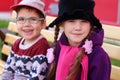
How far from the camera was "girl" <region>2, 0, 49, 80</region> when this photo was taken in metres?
3.52

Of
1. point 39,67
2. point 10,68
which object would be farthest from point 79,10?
point 10,68

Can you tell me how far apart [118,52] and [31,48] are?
0.83 metres

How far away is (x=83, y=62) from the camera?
313 cm

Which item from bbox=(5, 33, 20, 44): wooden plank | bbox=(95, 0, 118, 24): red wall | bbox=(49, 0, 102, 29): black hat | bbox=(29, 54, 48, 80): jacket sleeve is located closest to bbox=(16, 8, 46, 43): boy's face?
bbox=(29, 54, 48, 80): jacket sleeve

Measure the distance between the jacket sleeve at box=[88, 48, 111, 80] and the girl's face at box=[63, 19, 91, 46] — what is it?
157mm

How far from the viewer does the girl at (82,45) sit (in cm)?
309

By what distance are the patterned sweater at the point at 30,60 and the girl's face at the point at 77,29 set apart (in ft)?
1.53

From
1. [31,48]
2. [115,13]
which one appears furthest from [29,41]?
[115,13]

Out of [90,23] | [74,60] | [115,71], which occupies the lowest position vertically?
[115,71]

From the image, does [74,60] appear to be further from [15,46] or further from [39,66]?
[15,46]

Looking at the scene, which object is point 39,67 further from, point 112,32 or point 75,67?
point 112,32

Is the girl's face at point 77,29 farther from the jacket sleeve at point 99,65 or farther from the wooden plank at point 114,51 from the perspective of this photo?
the wooden plank at point 114,51

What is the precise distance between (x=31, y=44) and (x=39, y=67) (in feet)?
0.81

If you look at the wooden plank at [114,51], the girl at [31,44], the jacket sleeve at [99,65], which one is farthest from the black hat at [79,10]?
the wooden plank at [114,51]
